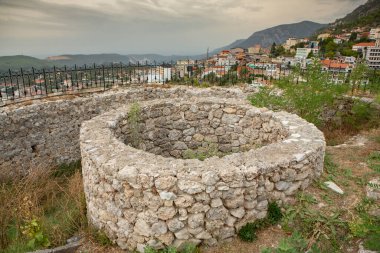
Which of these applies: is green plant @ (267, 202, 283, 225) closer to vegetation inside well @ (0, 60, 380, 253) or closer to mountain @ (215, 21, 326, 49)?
vegetation inside well @ (0, 60, 380, 253)

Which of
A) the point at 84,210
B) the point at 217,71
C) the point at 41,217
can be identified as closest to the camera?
the point at 41,217

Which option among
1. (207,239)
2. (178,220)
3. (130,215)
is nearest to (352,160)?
(207,239)

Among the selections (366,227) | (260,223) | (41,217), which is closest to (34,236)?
(41,217)

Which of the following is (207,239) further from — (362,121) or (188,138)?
(362,121)

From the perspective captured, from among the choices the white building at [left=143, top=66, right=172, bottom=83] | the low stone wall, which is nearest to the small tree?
the low stone wall

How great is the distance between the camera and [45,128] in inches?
339

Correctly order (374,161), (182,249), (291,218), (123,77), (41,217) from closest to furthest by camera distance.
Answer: (182,249) → (291,218) → (41,217) → (374,161) → (123,77)

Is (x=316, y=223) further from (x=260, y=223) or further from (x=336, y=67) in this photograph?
(x=336, y=67)

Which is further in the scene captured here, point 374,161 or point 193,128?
point 193,128

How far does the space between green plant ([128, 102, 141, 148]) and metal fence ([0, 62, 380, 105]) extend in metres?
4.51

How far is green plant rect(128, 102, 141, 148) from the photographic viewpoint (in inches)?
236

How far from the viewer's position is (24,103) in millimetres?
8688

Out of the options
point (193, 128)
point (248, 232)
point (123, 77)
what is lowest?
point (248, 232)

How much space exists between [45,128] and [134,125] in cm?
425
